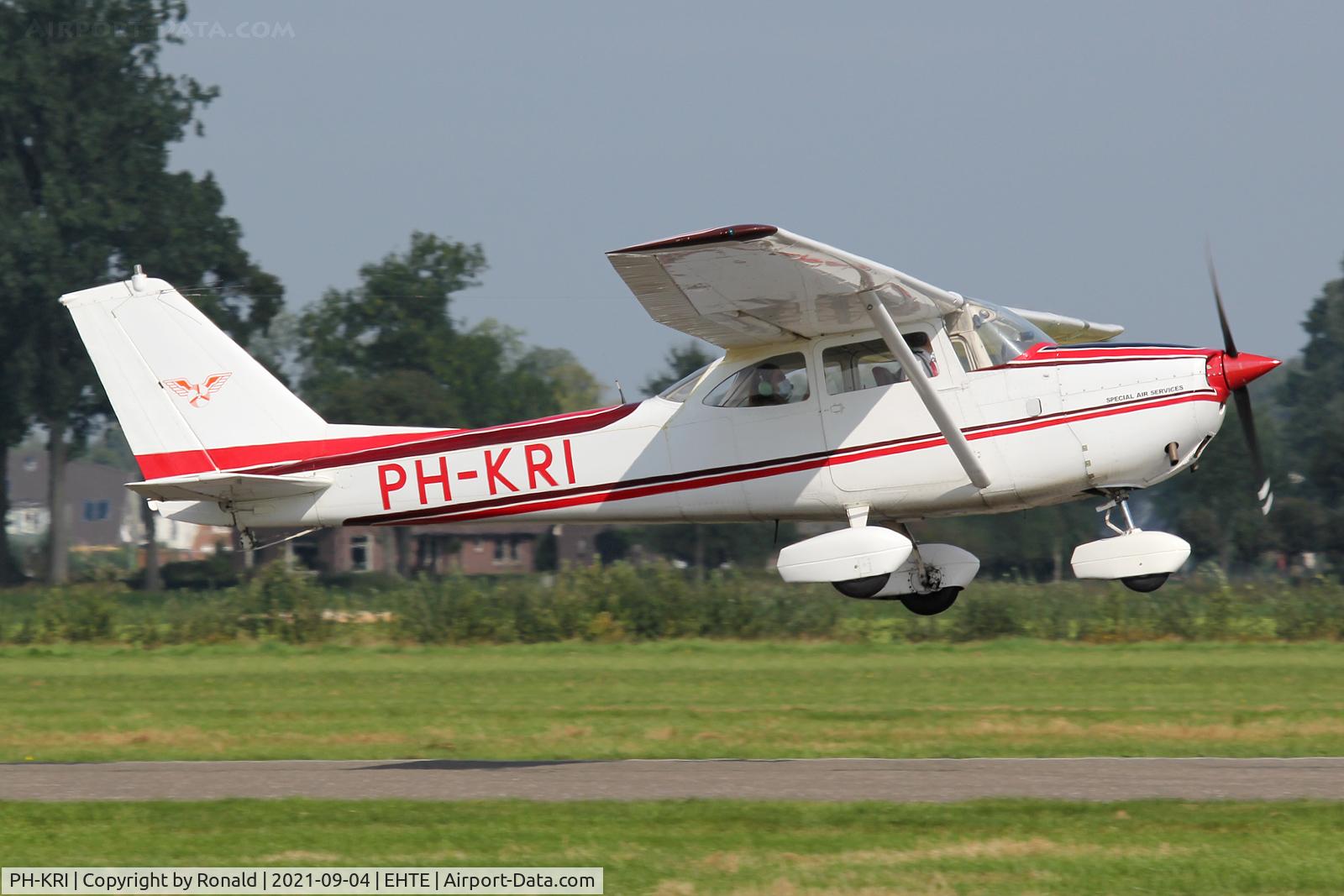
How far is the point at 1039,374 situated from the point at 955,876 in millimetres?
3993

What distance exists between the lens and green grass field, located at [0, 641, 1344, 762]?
15.7m

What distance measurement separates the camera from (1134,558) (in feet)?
37.8

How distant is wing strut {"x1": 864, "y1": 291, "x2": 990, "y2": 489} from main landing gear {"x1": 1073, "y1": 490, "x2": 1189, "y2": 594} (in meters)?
1.05

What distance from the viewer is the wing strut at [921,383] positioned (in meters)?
11.2

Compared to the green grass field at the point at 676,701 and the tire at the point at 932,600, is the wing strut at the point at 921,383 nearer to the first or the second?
the tire at the point at 932,600

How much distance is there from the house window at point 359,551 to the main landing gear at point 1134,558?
208 ft

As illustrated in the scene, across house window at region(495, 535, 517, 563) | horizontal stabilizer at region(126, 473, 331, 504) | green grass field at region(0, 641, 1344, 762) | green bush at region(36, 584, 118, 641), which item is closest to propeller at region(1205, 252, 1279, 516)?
green grass field at region(0, 641, 1344, 762)

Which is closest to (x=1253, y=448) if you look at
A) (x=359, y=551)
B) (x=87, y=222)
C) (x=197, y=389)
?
(x=197, y=389)

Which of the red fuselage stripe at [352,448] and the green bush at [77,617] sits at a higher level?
the red fuselage stripe at [352,448]

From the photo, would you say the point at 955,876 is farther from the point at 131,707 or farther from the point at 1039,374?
the point at 131,707

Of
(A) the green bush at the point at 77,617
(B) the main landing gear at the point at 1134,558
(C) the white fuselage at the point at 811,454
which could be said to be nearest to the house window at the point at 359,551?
(A) the green bush at the point at 77,617

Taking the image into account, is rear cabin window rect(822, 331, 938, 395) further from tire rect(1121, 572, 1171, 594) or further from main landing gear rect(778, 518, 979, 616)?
tire rect(1121, 572, 1171, 594)

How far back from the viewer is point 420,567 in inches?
2463

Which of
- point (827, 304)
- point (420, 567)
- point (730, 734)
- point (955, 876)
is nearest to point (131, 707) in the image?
point (730, 734)
